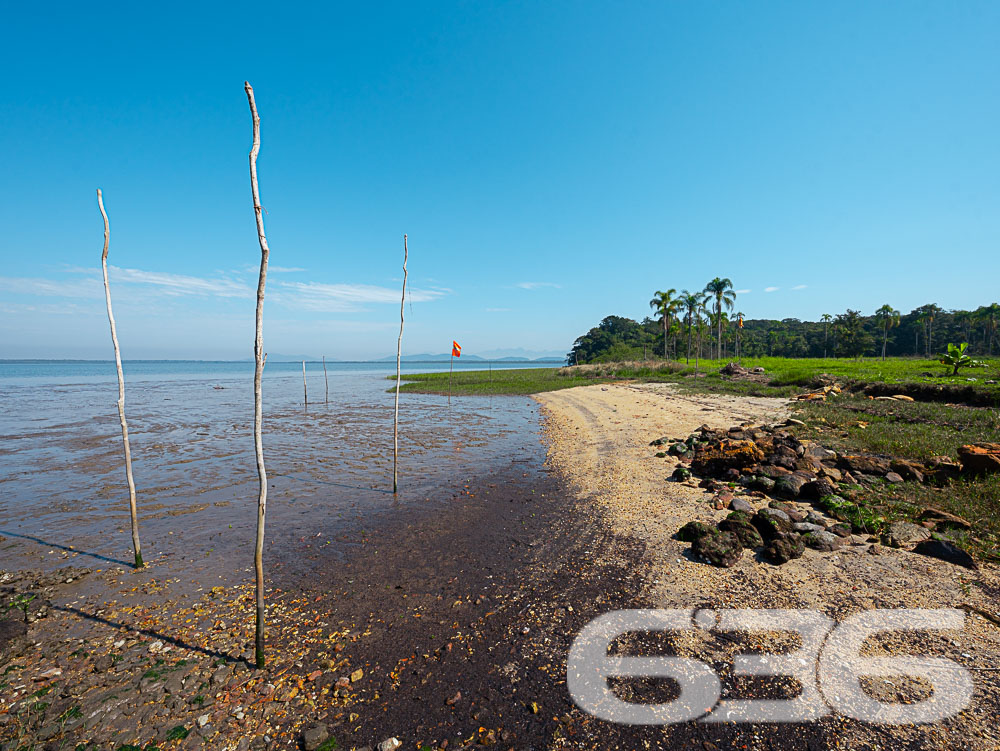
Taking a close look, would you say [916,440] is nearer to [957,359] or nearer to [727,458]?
[727,458]

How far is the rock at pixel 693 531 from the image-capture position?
289 inches

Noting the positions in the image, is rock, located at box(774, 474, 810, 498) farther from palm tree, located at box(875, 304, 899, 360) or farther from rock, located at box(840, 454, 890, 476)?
palm tree, located at box(875, 304, 899, 360)

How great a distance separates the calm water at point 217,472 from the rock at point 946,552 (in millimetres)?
9938

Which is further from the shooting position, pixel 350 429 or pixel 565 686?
pixel 350 429

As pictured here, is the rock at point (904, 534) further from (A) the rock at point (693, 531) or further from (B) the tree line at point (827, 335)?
(B) the tree line at point (827, 335)

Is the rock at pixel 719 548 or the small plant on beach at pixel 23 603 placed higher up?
the rock at pixel 719 548

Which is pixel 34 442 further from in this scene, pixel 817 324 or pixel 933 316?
pixel 817 324

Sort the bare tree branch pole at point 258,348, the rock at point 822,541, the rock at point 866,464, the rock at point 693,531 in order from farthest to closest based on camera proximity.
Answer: the rock at point 866,464 → the rock at point 693,531 → the rock at point 822,541 → the bare tree branch pole at point 258,348

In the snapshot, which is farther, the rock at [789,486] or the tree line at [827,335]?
the tree line at [827,335]

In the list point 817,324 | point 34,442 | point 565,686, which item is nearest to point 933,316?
point 817,324

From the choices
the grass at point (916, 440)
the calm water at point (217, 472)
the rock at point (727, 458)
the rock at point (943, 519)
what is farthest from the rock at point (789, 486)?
the calm water at point (217, 472)

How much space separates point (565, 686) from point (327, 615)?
3578 millimetres

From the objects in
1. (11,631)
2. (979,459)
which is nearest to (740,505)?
(979,459)

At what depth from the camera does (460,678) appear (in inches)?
184
